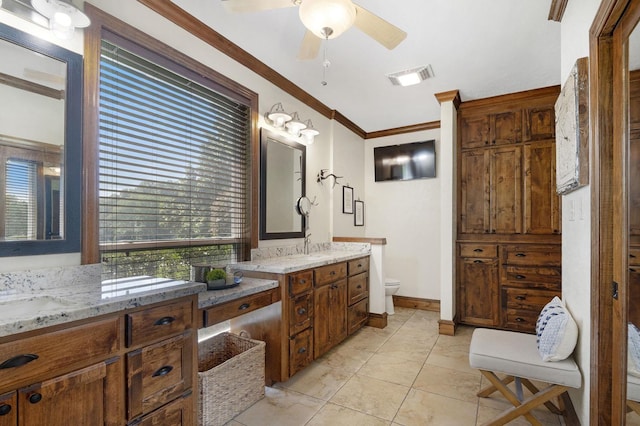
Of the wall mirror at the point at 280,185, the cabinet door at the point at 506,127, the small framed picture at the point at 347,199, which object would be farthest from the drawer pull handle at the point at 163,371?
the cabinet door at the point at 506,127

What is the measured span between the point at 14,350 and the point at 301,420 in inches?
60.1

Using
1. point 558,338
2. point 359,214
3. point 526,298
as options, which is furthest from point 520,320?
point 359,214

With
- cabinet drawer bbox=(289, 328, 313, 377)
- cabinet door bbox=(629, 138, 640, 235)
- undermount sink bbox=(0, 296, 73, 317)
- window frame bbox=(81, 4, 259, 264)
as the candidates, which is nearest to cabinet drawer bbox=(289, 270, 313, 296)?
cabinet drawer bbox=(289, 328, 313, 377)

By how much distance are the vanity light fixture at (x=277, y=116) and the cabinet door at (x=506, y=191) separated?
8.08 feet

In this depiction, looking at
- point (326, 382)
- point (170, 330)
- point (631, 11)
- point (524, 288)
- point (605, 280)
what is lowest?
point (326, 382)

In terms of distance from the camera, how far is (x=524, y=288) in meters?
3.38

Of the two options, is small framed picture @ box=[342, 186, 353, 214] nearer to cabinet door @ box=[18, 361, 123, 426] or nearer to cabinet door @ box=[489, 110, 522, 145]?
cabinet door @ box=[489, 110, 522, 145]

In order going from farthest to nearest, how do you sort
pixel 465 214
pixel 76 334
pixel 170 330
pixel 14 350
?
pixel 465 214 < pixel 170 330 < pixel 76 334 < pixel 14 350

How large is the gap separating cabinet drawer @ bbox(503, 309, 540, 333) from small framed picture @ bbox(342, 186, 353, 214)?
2.19 m

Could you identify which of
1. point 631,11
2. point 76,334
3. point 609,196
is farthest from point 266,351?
point 631,11

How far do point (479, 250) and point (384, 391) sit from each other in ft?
→ 6.88

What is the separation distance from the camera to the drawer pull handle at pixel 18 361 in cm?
97

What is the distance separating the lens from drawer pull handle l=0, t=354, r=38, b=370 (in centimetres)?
97

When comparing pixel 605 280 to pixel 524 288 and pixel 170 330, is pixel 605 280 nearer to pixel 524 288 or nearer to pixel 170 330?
pixel 170 330
